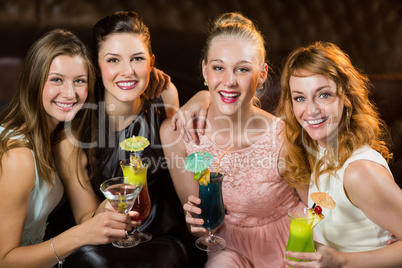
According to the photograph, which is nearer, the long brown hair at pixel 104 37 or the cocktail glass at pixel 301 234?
the cocktail glass at pixel 301 234

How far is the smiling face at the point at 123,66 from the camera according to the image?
2500 mm

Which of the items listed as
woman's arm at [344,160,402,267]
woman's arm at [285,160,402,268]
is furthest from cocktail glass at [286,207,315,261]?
woman's arm at [344,160,402,267]

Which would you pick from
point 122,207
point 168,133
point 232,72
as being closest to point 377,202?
point 232,72

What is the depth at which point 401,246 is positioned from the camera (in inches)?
76.7

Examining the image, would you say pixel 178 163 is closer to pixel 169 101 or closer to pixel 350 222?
pixel 169 101

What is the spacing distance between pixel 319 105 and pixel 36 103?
142 cm

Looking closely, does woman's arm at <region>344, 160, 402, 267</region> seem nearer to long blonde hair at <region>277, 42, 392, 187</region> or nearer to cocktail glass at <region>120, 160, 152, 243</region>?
long blonde hair at <region>277, 42, 392, 187</region>

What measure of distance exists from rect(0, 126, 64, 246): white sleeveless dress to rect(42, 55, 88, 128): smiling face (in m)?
0.22

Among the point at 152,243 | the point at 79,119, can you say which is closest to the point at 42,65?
the point at 79,119

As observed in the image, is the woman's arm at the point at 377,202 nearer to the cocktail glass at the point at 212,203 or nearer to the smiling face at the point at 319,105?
the smiling face at the point at 319,105

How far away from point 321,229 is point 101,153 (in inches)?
52.0

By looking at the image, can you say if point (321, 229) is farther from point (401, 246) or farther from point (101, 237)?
point (101, 237)

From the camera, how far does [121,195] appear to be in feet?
6.59

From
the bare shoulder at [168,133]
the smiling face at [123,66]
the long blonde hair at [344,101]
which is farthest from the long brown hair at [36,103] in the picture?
the long blonde hair at [344,101]
